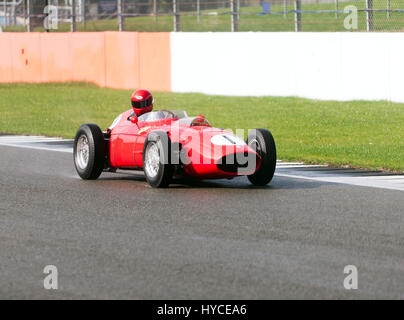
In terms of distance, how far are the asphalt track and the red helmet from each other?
877 millimetres

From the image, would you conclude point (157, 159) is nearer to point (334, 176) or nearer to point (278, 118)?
point (334, 176)

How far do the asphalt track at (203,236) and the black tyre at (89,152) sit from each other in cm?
17

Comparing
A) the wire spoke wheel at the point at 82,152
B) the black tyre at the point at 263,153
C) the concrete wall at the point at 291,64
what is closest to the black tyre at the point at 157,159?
the black tyre at the point at 263,153

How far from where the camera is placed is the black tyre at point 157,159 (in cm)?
1135

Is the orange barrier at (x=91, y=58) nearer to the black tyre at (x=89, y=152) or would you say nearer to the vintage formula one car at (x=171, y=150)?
the black tyre at (x=89, y=152)

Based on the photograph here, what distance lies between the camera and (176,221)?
956 cm

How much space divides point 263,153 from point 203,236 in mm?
3060

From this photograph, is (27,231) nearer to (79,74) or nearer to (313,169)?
(313,169)

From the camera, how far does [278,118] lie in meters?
20.4

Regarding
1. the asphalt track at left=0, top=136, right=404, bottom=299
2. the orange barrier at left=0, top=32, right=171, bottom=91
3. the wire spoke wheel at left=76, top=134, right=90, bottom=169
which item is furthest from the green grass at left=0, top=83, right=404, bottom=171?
the wire spoke wheel at left=76, top=134, right=90, bottom=169

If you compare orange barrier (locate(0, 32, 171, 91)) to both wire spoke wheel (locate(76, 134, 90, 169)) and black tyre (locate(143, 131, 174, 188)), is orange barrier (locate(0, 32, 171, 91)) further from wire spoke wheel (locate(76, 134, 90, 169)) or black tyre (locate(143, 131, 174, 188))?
black tyre (locate(143, 131, 174, 188))

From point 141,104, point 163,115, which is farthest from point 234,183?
point 141,104
